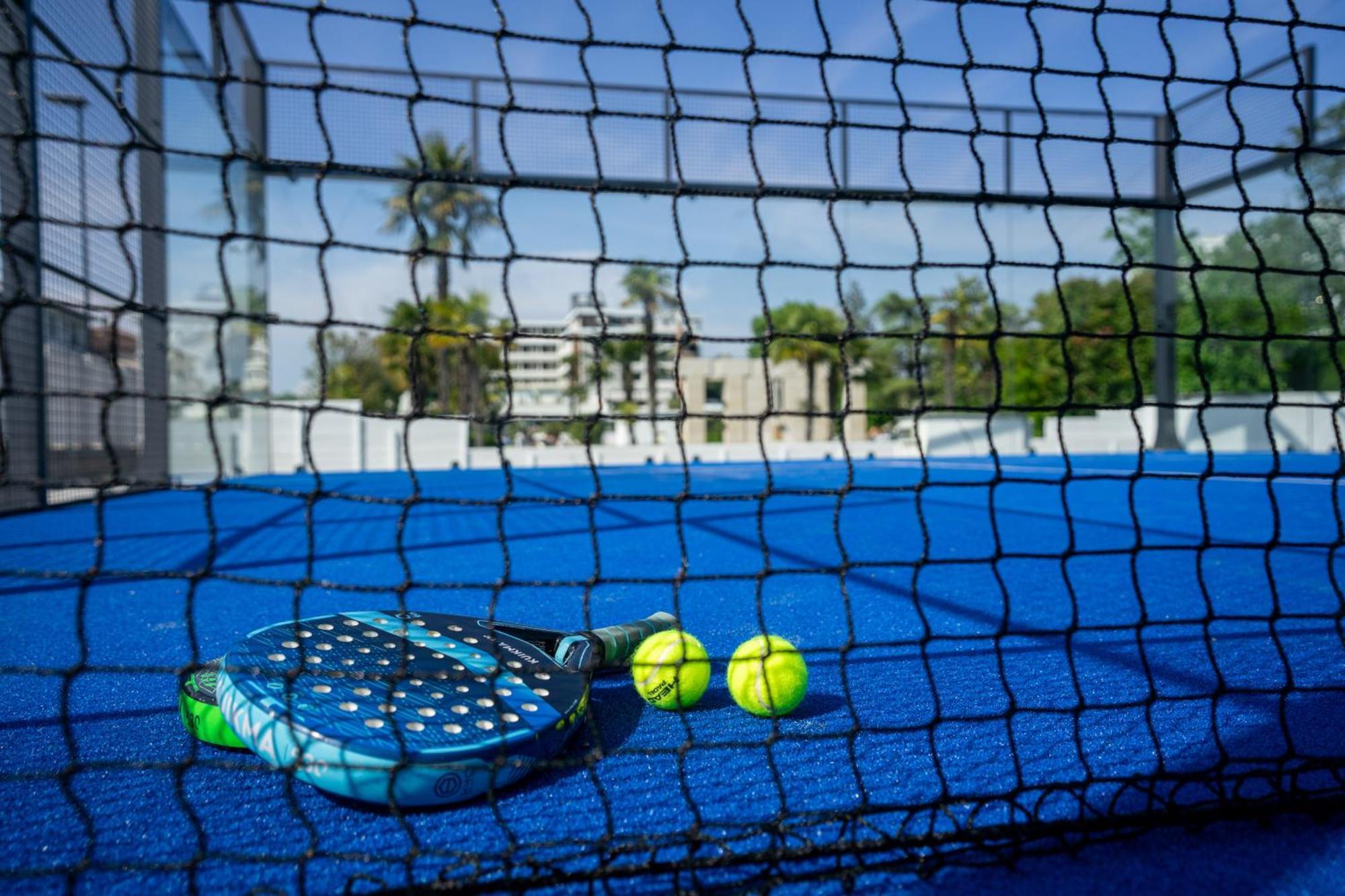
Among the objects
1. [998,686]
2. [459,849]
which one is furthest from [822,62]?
[459,849]

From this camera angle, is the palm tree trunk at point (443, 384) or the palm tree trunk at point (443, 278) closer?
the palm tree trunk at point (443, 278)

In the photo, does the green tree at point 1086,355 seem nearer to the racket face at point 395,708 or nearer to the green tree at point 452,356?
the green tree at point 452,356

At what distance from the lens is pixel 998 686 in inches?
89.7

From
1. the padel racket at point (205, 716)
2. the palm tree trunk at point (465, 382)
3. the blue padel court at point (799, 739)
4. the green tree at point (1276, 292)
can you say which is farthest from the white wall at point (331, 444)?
the green tree at point (1276, 292)

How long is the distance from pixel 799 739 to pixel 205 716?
1258 millimetres

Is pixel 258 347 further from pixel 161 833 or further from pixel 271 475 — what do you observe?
pixel 161 833

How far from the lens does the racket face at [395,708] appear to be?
152 cm

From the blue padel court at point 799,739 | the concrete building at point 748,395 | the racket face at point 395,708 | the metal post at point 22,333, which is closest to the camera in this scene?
the blue padel court at point 799,739

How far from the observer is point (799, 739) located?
5.49 ft

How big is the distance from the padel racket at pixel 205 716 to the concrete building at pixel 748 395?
25.0 metres

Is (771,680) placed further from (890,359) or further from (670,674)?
(890,359)

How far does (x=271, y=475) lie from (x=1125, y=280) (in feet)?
45.0

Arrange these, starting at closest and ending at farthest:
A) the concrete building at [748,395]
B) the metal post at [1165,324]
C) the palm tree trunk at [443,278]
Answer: the metal post at [1165,324] → the palm tree trunk at [443,278] → the concrete building at [748,395]

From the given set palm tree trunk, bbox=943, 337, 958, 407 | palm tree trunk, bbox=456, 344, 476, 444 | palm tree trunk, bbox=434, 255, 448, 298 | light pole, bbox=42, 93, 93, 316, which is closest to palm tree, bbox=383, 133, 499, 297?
palm tree trunk, bbox=434, 255, 448, 298
